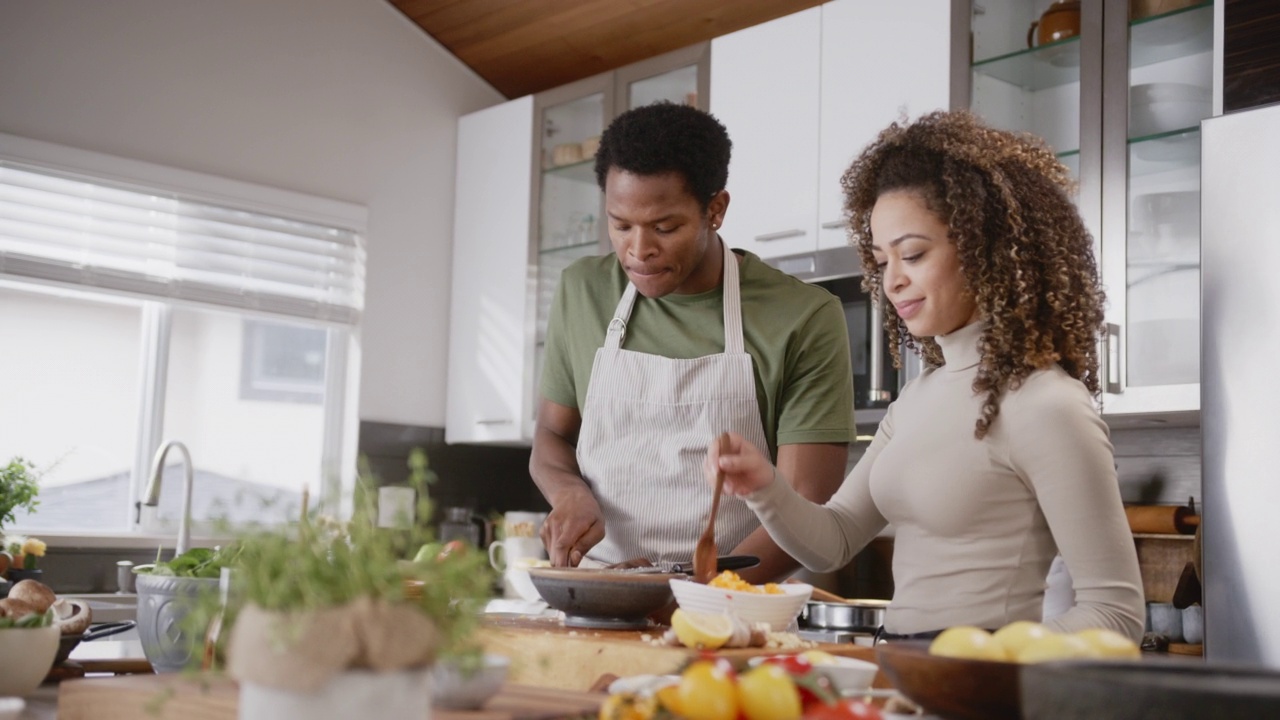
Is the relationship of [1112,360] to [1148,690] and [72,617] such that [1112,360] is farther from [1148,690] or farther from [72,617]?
[1148,690]

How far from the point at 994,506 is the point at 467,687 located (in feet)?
2.31

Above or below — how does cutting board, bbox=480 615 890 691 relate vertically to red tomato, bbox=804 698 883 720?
below

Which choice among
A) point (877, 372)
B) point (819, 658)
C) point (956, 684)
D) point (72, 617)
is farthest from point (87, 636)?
point (877, 372)

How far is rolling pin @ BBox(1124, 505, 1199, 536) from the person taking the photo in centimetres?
298

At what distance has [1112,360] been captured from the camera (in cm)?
287

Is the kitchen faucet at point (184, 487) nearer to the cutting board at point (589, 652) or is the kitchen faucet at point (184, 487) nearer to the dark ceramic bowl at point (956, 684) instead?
the cutting board at point (589, 652)

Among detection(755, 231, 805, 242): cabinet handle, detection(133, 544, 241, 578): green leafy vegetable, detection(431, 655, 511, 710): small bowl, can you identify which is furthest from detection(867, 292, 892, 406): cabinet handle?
detection(431, 655, 511, 710): small bowl

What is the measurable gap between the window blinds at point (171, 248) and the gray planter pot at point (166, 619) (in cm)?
249

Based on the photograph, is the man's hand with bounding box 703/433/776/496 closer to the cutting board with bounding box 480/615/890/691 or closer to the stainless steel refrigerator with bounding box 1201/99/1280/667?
the cutting board with bounding box 480/615/890/691

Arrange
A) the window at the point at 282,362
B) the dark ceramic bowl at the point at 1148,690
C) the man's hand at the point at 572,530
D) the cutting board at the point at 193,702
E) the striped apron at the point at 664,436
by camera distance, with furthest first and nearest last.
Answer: the window at the point at 282,362 < the striped apron at the point at 664,436 < the man's hand at the point at 572,530 < the cutting board at the point at 193,702 < the dark ceramic bowl at the point at 1148,690

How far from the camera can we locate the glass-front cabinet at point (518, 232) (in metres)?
4.23

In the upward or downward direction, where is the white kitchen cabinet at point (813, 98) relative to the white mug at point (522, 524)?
upward

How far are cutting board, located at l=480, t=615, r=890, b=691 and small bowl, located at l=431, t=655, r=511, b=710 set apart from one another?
1.00 feet

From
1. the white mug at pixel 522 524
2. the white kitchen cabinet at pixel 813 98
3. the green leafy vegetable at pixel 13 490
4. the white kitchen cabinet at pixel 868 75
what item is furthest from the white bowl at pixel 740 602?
the white mug at pixel 522 524
